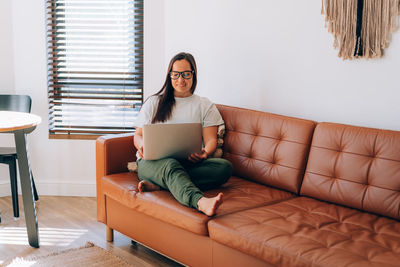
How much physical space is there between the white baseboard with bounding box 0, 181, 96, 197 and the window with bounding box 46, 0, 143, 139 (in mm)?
405

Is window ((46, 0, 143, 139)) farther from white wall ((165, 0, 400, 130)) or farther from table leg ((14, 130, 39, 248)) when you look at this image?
table leg ((14, 130, 39, 248))

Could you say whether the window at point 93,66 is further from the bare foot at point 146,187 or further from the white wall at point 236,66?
the bare foot at point 146,187

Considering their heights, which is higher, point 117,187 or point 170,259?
point 117,187

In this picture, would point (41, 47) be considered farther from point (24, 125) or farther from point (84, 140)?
point (24, 125)

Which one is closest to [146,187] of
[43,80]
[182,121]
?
[182,121]

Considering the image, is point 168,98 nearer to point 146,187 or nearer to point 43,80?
point 146,187

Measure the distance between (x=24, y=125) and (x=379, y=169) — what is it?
1.84 metres

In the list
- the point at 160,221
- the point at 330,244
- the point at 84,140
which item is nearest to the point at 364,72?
the point at 330,244

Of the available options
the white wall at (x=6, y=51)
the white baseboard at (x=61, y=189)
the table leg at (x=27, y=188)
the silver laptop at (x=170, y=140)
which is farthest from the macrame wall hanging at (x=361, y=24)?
the white wall at (x=6, y=51)

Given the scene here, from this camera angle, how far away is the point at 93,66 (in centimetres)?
363

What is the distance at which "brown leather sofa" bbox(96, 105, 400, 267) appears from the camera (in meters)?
1.83

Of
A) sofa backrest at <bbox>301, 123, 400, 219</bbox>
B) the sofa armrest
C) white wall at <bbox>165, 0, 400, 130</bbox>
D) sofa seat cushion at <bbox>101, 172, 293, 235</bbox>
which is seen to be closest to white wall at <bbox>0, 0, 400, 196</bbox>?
white wall at <bbox>165, 0, 400, 130</bbox>

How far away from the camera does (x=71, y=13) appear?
3561 millimetres

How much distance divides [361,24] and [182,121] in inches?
44.7
